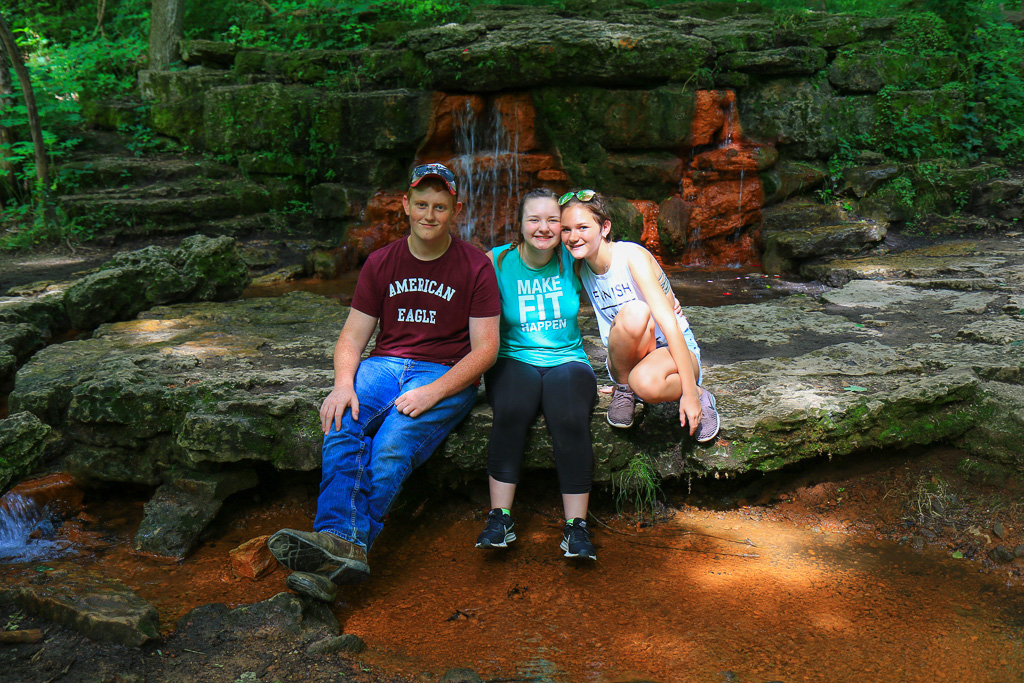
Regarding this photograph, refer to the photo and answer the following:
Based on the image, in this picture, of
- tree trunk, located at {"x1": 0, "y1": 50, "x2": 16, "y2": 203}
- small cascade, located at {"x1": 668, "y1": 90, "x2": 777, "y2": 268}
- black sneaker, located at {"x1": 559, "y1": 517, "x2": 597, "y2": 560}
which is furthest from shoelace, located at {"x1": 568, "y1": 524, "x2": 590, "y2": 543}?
tree trunk, located at {"x1": 0, "y1": 50, "x2": 16, "y2": 203}

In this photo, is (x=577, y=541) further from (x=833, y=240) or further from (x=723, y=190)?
(x=723, y=190)

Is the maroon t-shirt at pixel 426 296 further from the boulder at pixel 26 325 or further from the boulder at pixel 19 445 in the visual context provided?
the boulder at pixel 26 325

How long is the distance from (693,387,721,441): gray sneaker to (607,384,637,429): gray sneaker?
0.30 m

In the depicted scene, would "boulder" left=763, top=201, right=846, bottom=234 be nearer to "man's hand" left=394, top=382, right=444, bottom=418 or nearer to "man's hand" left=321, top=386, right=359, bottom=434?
"man's hand" left=394, top=382, right=444, bottom=418

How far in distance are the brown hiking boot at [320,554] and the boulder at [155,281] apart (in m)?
3.55

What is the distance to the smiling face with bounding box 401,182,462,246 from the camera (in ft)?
9.80

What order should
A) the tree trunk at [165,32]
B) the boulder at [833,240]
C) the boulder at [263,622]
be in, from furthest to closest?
the tree trunk at [165,32], the boulder at [833,240], the boulder at [263,622]

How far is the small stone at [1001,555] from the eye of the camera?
2934 mm

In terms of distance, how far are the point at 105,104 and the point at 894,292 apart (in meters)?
10.4

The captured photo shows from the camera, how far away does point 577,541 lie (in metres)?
2.83

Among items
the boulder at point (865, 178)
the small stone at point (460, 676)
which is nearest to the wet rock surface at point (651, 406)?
the small stone at point (460, 676)

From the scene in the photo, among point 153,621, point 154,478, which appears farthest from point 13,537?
point 153,621

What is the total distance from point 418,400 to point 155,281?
348 cm

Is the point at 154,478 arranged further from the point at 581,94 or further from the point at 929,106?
the point at 929,106
